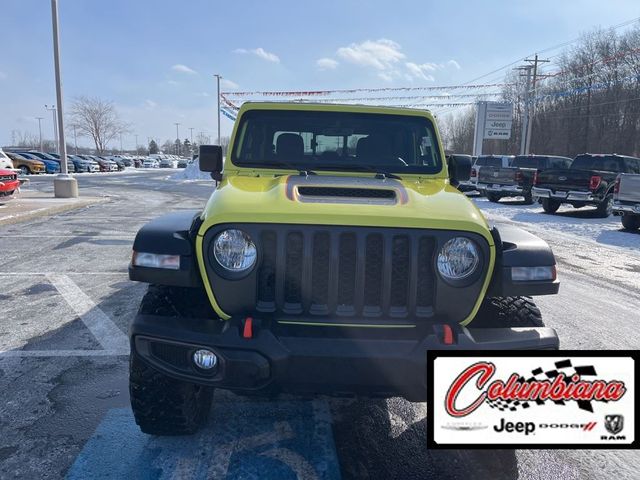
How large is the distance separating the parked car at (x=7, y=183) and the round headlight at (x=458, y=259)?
1344 centimetres

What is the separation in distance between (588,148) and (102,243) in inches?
1987

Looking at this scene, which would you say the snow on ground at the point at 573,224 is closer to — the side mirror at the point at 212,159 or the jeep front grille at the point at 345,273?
the side mirror at the point at 212,159

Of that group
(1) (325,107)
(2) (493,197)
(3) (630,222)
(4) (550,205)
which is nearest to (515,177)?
(2) (493,197)

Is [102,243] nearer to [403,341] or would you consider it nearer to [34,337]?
[34,337]

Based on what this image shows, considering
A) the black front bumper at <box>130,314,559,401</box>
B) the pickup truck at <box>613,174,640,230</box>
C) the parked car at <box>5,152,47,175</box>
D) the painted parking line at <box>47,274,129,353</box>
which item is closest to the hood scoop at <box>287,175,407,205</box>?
the black front bumper at <box>130,314,559,401</box>

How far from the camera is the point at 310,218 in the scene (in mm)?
2176

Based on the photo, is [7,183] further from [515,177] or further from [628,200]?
[515,177]

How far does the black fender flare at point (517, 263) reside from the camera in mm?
2328

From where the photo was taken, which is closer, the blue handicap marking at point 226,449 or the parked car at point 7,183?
the blue handicap marking at point 226,449

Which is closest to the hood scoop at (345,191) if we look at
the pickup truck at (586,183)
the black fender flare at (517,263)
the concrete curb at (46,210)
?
the black fender flare at (517,263)

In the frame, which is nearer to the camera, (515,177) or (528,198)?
(515,177)

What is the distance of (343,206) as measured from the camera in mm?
2295

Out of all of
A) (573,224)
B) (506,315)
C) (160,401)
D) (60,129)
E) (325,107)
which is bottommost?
(573,224)

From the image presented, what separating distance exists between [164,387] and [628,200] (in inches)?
473
